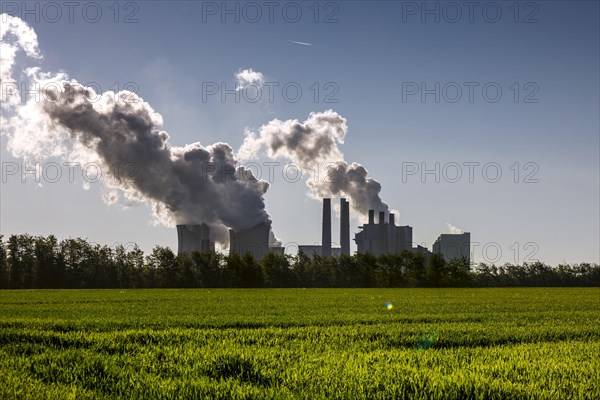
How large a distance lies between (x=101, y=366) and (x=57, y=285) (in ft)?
376

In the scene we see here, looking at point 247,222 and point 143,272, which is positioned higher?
point 247,222

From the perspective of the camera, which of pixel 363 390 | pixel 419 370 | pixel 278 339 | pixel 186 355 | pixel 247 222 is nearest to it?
pixel 363 390

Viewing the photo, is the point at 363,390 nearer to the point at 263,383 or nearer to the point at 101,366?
the point at 263,383

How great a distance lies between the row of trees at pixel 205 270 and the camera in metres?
118

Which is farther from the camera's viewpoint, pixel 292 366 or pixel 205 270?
pixel 205 270

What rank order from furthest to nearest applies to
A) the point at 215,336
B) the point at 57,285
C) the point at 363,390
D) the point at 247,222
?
the point at 247,222, the point at 57,285, the point at 215,336, the point at 363,390

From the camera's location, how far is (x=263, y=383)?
380 inches

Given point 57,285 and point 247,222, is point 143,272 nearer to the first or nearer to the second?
point 57,285

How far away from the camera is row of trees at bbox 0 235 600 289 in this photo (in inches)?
4656

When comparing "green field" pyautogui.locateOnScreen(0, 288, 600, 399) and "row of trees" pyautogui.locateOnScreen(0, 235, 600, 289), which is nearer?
"green field" pyautogui.locateOnScreen(0, 288, 600, 399)

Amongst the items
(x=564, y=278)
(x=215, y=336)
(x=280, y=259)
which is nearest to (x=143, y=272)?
(x=280, y=259)

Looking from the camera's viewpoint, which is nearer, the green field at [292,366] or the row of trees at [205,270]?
the green field at [292,366]

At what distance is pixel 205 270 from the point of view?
123375mm

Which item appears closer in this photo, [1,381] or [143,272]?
[1,381]
